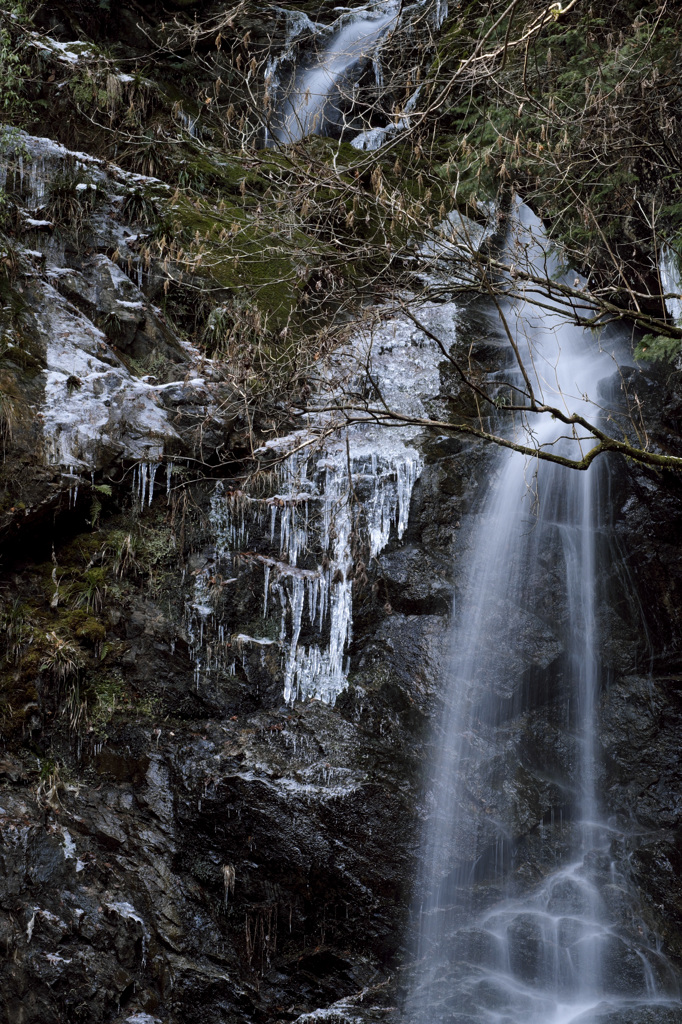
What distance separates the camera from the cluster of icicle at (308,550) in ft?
20.5

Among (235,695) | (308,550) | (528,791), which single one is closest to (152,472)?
(308,550)

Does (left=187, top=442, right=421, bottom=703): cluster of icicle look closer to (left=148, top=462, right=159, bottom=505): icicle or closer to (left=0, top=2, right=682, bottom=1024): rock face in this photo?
(left=0, top=2, right=682, bottom=1024): rock face

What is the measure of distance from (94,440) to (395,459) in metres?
2.85

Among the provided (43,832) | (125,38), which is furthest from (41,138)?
(43,832)

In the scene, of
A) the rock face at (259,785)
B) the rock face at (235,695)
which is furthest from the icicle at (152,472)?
the rock face at (259,785)

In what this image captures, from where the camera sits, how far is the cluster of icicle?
6.25 metres

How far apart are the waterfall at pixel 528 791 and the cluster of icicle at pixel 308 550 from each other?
37.8 inches

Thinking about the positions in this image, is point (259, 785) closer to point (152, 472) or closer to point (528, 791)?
point (528, 791)

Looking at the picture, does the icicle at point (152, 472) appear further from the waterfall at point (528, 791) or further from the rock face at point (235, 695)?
the waterfall at point (528, 791)

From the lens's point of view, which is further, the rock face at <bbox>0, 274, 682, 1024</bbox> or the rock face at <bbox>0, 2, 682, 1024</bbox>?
the rock face at <bbox>0, 2, 682, 1024</bbox>

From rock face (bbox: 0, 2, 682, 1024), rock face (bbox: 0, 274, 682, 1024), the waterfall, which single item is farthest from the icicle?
the waterfall

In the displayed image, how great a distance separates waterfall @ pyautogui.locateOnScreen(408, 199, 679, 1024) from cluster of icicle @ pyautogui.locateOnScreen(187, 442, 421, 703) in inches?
37.8

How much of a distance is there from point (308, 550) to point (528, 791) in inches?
111

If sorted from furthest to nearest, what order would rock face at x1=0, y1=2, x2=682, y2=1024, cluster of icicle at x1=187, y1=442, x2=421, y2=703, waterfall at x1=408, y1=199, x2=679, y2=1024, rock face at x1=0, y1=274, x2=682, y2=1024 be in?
cluster of icicle at x1=187, y1=442, x2=421, y2=703 → waterfall at x1=408, y1=199, x2=679, y2=1024 → rock face at x1=0, y1=2, x2=682, y2=1024 → rock face at x1=0, y1=274, x2=682, y2=1024
